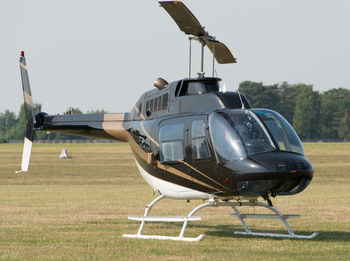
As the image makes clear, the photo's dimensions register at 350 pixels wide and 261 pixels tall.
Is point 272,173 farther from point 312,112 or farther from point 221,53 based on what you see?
point 312,112

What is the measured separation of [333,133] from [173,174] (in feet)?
568

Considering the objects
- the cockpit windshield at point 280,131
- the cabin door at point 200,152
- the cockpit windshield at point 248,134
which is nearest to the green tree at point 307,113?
the cabin door at point 200,152

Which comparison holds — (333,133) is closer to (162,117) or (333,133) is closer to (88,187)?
(88,187)

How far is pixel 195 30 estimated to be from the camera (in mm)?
15281

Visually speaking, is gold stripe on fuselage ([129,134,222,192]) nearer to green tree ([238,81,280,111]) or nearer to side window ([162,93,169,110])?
side window ([162,93,169,110])

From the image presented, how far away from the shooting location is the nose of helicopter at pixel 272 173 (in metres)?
13.2

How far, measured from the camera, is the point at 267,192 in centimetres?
1362

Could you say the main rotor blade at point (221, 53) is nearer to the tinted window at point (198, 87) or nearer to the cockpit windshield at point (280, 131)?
the tinted window at point (198, 87)

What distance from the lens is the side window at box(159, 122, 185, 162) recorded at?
14.9 m

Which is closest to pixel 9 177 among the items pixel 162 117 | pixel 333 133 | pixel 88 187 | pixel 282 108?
pixel 88 187

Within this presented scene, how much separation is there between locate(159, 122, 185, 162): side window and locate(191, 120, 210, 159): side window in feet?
1.17

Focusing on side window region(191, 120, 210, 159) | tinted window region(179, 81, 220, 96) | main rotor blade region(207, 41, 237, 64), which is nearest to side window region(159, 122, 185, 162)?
side window region(191, 120, 210, 159)

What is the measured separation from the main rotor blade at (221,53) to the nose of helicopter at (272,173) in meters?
3.75

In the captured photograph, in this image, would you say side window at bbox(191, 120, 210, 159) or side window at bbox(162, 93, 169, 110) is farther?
side window at bbox(162, 93, 169, 110)
